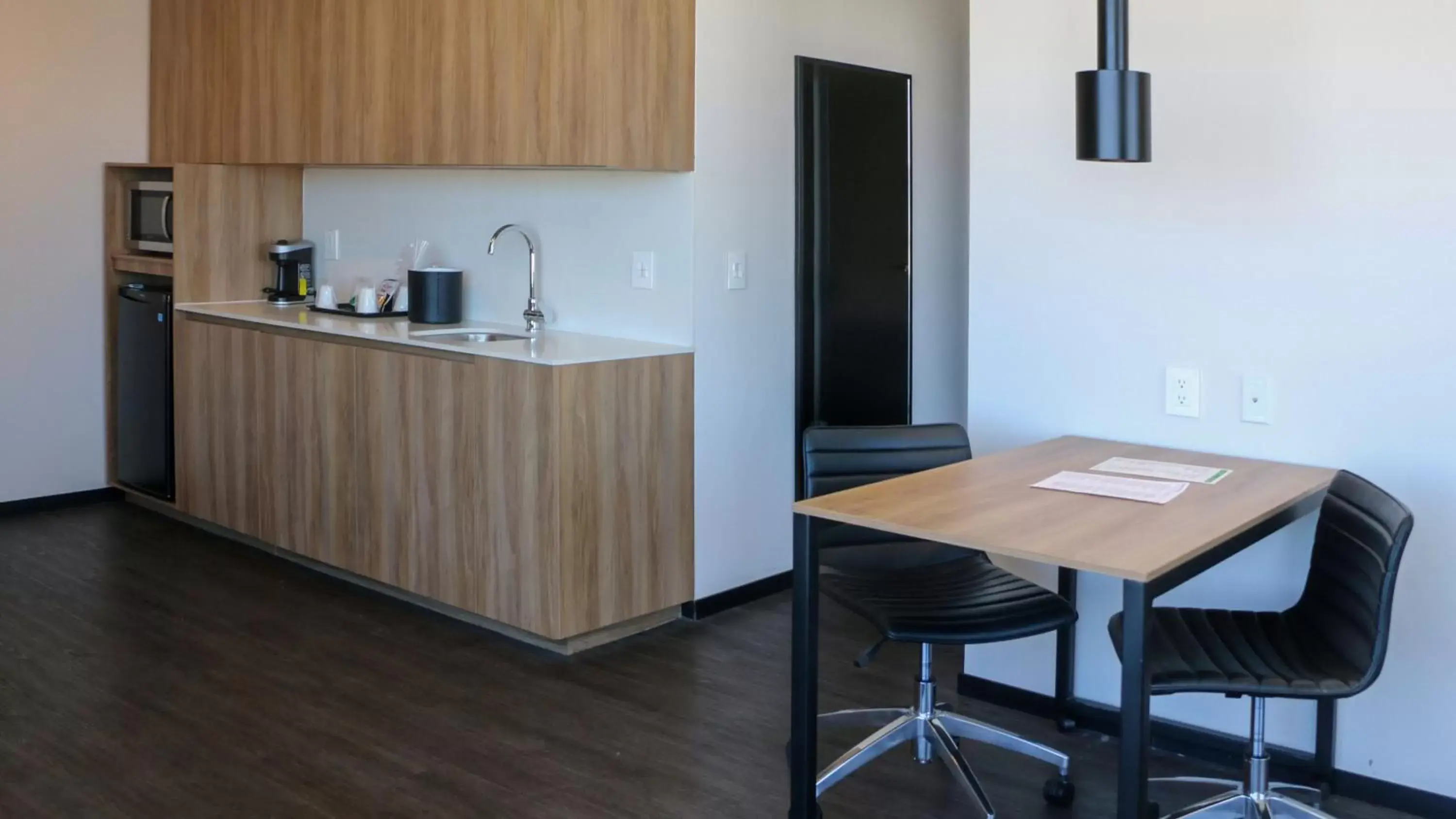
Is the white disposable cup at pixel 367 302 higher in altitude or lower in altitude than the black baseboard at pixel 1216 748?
higher

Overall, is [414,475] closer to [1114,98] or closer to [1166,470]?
[1166,470]

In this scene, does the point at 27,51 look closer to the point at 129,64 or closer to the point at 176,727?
the point at 129,64

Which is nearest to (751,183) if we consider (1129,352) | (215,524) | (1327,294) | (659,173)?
(659,173)

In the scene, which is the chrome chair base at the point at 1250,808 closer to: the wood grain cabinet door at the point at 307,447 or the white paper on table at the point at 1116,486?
the white paper on table at the point at 1116,486

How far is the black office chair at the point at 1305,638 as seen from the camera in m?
2.21

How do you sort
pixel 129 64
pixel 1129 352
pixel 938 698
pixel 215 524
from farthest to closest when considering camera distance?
pixel 129 64 → pixel 215 524 → pixel 938 698 → pixel 1129 352

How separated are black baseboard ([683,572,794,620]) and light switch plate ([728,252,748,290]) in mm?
994

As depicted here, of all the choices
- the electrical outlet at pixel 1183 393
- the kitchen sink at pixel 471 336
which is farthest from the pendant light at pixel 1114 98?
the kitchen sink at pixel 471 336

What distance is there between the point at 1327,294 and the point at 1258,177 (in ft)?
0.99

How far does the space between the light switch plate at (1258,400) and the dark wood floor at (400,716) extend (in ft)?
2.74

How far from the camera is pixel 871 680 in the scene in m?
3.58

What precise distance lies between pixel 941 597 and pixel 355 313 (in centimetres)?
302

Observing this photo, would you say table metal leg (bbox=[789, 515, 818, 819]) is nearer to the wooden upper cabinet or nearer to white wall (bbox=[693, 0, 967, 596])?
white wall (bbox=[693, 0, 967, 596])

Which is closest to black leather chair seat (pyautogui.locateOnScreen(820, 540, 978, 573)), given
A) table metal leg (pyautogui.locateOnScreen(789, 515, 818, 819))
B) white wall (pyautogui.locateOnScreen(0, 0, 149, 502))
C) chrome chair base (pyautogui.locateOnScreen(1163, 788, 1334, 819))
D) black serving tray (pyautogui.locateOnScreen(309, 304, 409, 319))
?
table metal leg (pyautogui.locateOnScreen(789, 515, 818, 819))
